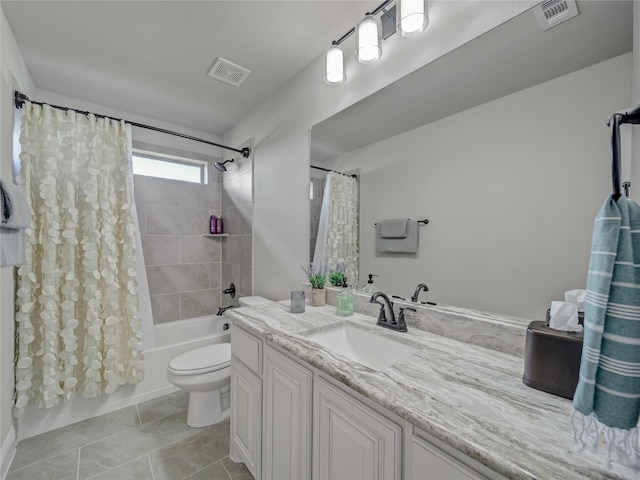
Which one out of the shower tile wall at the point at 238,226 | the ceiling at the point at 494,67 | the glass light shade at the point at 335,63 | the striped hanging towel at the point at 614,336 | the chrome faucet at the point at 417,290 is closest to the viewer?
the striped hanging towel at the point at 614,336

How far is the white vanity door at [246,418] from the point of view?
4.25 ft

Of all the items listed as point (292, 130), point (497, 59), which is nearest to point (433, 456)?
point (497, 59)

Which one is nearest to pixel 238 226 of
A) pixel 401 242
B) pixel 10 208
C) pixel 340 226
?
pixel 340 226

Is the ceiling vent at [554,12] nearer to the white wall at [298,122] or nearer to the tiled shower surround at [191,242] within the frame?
the white wall at [298,122]

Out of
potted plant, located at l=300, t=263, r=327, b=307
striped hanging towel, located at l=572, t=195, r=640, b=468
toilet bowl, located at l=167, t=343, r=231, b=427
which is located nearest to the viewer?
striped hanging towel, located at l=572, t=195, r=640, b=468

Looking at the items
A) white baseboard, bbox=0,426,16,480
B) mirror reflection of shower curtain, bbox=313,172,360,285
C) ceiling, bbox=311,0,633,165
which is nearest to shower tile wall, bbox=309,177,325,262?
mirror reflection of shower curtain, bbox=313,172,360,285

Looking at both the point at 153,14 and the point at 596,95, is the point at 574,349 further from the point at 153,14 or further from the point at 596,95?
the point at 153,14

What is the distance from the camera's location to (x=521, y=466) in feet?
1.60

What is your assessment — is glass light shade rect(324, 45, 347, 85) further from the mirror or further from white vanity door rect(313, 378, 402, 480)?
white vanity door rect(313, 378, 402, 480)

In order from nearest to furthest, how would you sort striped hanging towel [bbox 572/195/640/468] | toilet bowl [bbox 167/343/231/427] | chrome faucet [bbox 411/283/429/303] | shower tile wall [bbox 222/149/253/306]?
striped hanging towel [bbox 572/195/640/468], chrome faucet [bbox 411/283/429/303], toilet bowl [bbox 167/343/231/427], shower tile wall [bbox 222/149/253/306]

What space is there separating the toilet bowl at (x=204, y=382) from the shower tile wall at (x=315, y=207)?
3.31ft

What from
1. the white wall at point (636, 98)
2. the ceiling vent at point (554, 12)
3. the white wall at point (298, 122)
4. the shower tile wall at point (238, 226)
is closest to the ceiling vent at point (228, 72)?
the white wall at point (298, 122)

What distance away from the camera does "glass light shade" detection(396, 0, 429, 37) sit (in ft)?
3.89

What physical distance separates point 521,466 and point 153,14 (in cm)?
237
